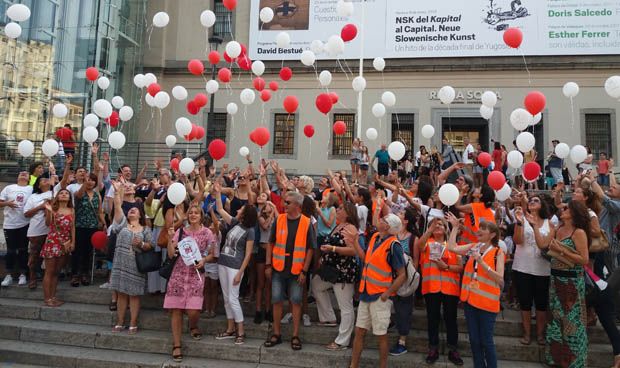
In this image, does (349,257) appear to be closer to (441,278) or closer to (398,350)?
(441,278)

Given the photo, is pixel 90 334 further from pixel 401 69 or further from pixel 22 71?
pixel 401 69

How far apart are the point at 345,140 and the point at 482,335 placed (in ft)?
43.7

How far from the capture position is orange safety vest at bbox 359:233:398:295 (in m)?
4.95

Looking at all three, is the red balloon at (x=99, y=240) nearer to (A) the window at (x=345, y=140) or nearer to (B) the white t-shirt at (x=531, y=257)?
(B) the white t-shirt at (x=531, y=257)

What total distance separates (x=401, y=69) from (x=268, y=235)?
12431mm

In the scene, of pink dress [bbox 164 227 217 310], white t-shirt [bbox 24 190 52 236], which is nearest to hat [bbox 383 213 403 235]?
pink dress [bbox 164 227 217 310]

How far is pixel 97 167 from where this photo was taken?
769 cm

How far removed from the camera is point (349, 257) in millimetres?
5699

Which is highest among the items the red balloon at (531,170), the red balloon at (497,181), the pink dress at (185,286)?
the red balloon at (531,170)

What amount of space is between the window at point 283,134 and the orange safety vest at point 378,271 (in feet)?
43.1

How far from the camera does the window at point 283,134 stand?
18.0 meters

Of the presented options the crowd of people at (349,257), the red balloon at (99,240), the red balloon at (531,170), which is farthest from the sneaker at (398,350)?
the red balloon at (99,240)

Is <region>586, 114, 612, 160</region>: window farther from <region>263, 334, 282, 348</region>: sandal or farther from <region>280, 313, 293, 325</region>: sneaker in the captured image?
<region>263, 334, 282, 348</region>: sandal

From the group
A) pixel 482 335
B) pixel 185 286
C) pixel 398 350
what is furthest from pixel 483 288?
pixel 185 286
